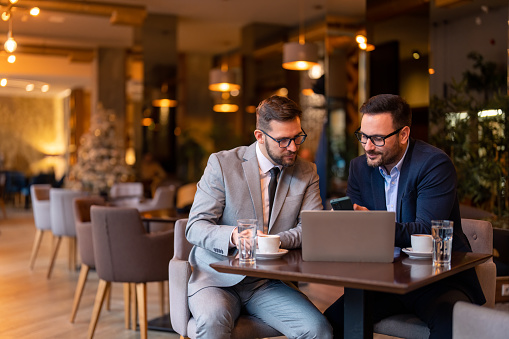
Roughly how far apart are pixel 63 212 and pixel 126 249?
2.69 m

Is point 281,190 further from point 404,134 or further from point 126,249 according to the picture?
point 126,249

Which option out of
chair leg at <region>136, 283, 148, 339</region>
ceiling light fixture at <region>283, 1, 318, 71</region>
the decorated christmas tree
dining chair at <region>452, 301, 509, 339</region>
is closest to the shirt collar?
dining chair at <region>452, 301, 509, 339</region>

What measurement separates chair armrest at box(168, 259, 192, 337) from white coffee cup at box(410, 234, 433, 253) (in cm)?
103

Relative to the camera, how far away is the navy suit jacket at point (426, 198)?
2.64 m

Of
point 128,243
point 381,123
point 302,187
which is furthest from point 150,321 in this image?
point 381,123

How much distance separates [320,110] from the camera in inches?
462

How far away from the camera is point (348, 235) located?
230 cm

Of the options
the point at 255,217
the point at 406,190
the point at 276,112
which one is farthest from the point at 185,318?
the point at 406,190

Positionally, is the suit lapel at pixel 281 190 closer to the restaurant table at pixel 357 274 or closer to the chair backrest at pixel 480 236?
the restaurant table at pixel 357 274

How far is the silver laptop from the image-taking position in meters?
2.26

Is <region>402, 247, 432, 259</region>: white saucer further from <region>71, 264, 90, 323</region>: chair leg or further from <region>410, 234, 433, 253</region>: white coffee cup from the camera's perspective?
<region>71, 264, 90, 323</region>: chair leg

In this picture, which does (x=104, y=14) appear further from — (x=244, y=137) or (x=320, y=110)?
(x=320, y=110)

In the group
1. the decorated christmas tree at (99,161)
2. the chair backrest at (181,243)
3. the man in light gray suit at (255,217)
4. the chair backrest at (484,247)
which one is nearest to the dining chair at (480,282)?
the chair backrest at (484,247)

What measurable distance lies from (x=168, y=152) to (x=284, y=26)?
3404 millimetres
